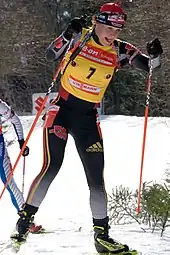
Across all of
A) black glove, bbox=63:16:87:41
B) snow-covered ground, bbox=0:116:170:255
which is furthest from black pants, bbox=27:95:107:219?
black glove, bbox=63:16:87:41

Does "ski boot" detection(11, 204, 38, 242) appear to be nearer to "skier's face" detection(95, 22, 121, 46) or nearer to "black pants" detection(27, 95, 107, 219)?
"black pants" detection(27, 95, 107, 219)

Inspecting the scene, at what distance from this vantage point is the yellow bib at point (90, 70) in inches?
187

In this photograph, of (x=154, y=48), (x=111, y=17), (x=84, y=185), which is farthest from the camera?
(x=84, y=185)

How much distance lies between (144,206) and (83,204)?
9.46 feet

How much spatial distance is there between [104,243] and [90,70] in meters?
1.37

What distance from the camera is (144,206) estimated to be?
5863 mm

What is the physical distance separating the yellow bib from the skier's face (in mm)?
79

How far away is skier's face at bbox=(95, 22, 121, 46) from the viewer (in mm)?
4703

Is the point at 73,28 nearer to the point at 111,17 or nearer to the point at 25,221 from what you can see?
the point at 111,17

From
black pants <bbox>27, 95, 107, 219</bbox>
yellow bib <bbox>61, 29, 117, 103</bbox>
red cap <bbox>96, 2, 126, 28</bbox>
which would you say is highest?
red cap <bbox>96, 2, 126, 28</bbox>

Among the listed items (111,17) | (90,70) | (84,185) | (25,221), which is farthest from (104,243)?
(84,185)

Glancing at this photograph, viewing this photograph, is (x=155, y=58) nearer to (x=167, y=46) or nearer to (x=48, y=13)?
(x=167, y=46)

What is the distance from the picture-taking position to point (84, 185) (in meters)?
10.4

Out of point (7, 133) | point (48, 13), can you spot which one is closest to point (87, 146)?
point (7, 133)
